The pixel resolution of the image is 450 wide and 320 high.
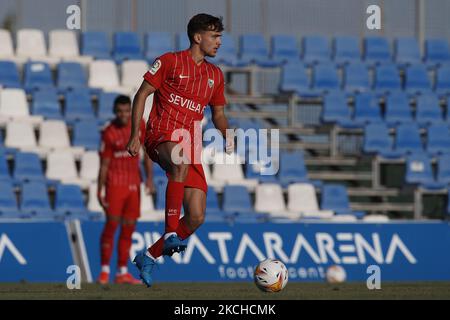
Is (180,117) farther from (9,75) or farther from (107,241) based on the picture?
(9,75)

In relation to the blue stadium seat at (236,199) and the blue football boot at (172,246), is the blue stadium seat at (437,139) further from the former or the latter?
the blue football boot at (172,246)

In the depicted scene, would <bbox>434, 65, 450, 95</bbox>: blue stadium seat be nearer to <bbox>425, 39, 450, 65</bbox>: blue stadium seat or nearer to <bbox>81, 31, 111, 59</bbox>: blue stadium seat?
<bbox>425, 39, 450, 65</bbox>: blue stadium seat

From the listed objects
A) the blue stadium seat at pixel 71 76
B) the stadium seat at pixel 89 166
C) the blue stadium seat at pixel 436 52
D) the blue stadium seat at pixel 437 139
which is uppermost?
the blue stadium seat at pixel 436 52

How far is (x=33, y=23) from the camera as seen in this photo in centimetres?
2200

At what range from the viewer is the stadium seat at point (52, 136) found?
1850 centimetres

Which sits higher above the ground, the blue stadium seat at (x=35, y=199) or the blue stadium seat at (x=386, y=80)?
the blue stadium seat at (x=386, y=80)

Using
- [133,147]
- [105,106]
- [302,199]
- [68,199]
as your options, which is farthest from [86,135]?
[133,147]

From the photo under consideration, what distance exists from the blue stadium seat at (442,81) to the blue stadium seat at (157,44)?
5.08 metres

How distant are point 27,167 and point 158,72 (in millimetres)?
8516

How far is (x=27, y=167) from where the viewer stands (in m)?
17.8

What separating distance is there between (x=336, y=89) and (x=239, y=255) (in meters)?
6.19

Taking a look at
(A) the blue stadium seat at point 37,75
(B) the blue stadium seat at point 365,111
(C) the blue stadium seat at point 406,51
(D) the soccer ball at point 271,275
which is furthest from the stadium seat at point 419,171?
(D) the soccer ball at point 271,275

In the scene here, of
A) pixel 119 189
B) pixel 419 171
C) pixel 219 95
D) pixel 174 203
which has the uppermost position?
pixel 219 95

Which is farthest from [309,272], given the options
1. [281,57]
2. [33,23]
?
[33,23]
